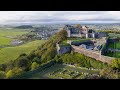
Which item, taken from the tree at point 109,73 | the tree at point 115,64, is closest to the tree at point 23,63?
the tree at point 109,73

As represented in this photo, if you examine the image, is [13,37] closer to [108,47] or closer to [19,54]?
[19,54]

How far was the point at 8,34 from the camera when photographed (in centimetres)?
512

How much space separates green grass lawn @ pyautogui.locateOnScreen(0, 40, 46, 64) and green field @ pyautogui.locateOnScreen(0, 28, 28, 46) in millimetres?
161

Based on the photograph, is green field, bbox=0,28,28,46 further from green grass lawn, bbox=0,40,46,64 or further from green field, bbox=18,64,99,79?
green field, bbox=18,64,99,79

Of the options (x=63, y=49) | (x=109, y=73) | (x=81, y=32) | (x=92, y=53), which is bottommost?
(x=109, y=73)

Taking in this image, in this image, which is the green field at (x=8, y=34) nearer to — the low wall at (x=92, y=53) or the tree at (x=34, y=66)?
the tree at (x=34, y=66)

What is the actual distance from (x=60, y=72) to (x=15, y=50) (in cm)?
113

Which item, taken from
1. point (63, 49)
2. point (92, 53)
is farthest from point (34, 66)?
point (92, 53)

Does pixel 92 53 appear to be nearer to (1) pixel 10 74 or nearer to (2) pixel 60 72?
(2) pixel 60 72

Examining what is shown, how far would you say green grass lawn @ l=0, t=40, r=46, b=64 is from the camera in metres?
5.09

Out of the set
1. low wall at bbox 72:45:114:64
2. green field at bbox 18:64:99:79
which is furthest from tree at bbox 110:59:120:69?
green field at bbox 18:64:99:79

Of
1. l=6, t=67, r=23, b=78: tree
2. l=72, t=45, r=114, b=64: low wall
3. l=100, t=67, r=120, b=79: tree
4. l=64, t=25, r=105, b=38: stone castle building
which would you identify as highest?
l=64, t=25, r=105, b=38: stone castle building
